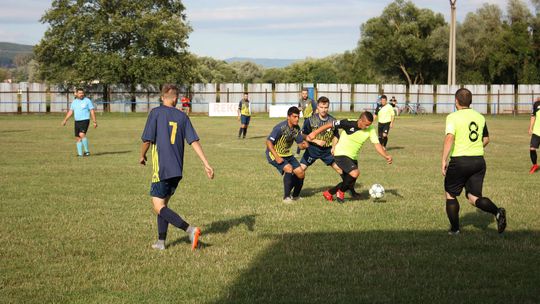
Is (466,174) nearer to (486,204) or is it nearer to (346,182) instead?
(486,204)

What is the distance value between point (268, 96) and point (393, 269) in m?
53.7

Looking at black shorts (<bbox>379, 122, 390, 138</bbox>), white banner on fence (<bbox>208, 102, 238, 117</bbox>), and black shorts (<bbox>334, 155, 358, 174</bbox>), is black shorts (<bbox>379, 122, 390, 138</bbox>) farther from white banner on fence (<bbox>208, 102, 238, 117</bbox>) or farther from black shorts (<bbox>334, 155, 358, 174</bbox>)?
white banner on fence (<bbox>208, 102, 238, 117</bbox>)

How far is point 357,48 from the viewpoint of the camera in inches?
3095

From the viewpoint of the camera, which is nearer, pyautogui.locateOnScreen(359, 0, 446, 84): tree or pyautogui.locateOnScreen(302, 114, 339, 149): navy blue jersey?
pyautogui.locateOnScreen(302, 114, 339, 149): navy blue jersey

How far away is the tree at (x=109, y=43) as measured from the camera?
54031 millimetres

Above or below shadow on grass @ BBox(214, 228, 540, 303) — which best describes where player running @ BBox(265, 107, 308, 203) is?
above

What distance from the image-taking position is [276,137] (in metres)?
11.1

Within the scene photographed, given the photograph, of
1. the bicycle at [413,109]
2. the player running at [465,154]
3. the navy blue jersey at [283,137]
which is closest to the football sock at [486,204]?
the player running at [465,154]

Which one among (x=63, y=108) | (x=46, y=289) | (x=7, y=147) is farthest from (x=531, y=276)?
(x=63, y=108)

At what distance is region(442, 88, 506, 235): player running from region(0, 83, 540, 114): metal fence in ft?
165

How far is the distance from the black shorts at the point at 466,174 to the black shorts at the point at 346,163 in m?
3.05

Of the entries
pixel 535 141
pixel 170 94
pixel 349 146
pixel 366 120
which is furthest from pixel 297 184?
pixel 535 141

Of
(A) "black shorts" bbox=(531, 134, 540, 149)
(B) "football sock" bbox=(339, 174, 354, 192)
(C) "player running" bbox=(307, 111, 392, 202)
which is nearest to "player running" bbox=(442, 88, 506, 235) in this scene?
(C) "player running" bbox=(307, 111, 392, 202)

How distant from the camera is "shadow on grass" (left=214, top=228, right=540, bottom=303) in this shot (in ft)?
19.5
